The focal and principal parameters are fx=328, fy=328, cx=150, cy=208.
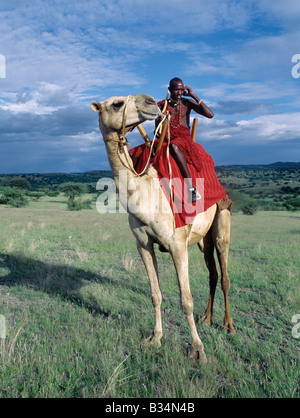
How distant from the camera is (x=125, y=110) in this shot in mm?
3893

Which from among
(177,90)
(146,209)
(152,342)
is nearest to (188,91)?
(177,90)

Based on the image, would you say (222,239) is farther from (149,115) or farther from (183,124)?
(149,115)

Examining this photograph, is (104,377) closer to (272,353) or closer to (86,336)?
(86,336)

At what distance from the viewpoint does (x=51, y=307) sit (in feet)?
19.6

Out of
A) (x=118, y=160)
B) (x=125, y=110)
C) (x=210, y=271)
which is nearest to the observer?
(x=125, y=110)

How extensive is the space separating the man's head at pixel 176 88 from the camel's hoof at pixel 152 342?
11.4 feet

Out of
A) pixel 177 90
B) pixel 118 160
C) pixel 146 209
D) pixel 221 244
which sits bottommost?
pixel 221 244

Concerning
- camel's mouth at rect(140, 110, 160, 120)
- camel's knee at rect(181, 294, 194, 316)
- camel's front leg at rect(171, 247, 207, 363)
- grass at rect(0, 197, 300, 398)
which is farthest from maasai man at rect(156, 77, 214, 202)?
grass at rect(0, 197, 300, 398)

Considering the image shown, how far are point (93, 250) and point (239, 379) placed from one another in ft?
27.1

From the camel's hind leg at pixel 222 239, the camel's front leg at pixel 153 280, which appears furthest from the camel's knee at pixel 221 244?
the camel's front leg at pixel 153 280

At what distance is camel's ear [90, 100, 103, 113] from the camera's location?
389cm

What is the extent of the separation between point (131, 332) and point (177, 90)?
11.8 feet

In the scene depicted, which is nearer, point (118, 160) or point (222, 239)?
point (118, 160)
